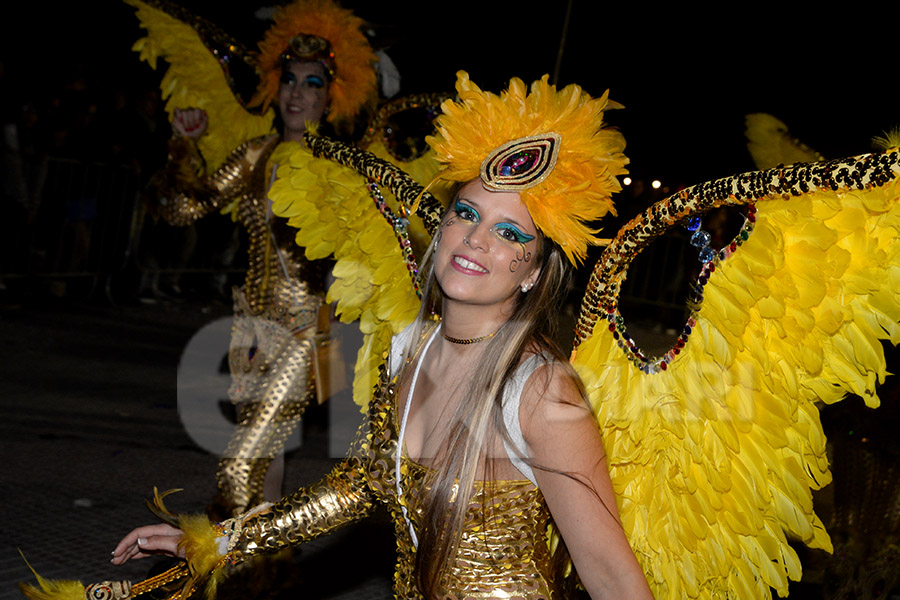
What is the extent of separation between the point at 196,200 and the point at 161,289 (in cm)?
639

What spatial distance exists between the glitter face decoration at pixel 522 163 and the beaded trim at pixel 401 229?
590 millimetres

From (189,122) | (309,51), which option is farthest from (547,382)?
(189,122)

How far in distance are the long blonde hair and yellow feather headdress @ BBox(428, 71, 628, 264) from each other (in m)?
0.12

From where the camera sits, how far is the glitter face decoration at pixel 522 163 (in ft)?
6.64

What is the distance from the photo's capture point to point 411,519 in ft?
6.82

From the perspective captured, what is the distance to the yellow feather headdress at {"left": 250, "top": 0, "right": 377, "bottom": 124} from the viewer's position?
414 cm

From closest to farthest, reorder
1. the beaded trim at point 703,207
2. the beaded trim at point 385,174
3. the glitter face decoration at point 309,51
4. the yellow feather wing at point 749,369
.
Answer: the beaded trim at point 703,207 < the yellow feather wing at point 749,369 < the beaded trim at point 385,174 < the glitter face decoration at point 309,51

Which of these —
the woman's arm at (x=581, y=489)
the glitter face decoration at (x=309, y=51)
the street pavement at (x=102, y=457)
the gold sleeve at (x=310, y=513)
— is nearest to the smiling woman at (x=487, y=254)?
the woman's arm at (x=581, y=489)

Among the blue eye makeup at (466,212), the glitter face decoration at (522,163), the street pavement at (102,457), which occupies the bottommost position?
the street pavement at (102,457)

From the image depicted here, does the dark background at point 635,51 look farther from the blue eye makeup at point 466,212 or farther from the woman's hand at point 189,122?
the blue eye makeup at point 466,212

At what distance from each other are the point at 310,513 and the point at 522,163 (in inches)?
35.8

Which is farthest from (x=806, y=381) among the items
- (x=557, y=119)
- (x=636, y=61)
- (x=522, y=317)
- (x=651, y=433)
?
(x=636, y=61)

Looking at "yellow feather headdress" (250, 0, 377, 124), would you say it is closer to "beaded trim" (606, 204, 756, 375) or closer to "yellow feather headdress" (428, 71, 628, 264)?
"yellow feather headdress" (428, 71, 628, 264)

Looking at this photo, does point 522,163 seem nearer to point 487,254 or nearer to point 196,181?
point 487,254
